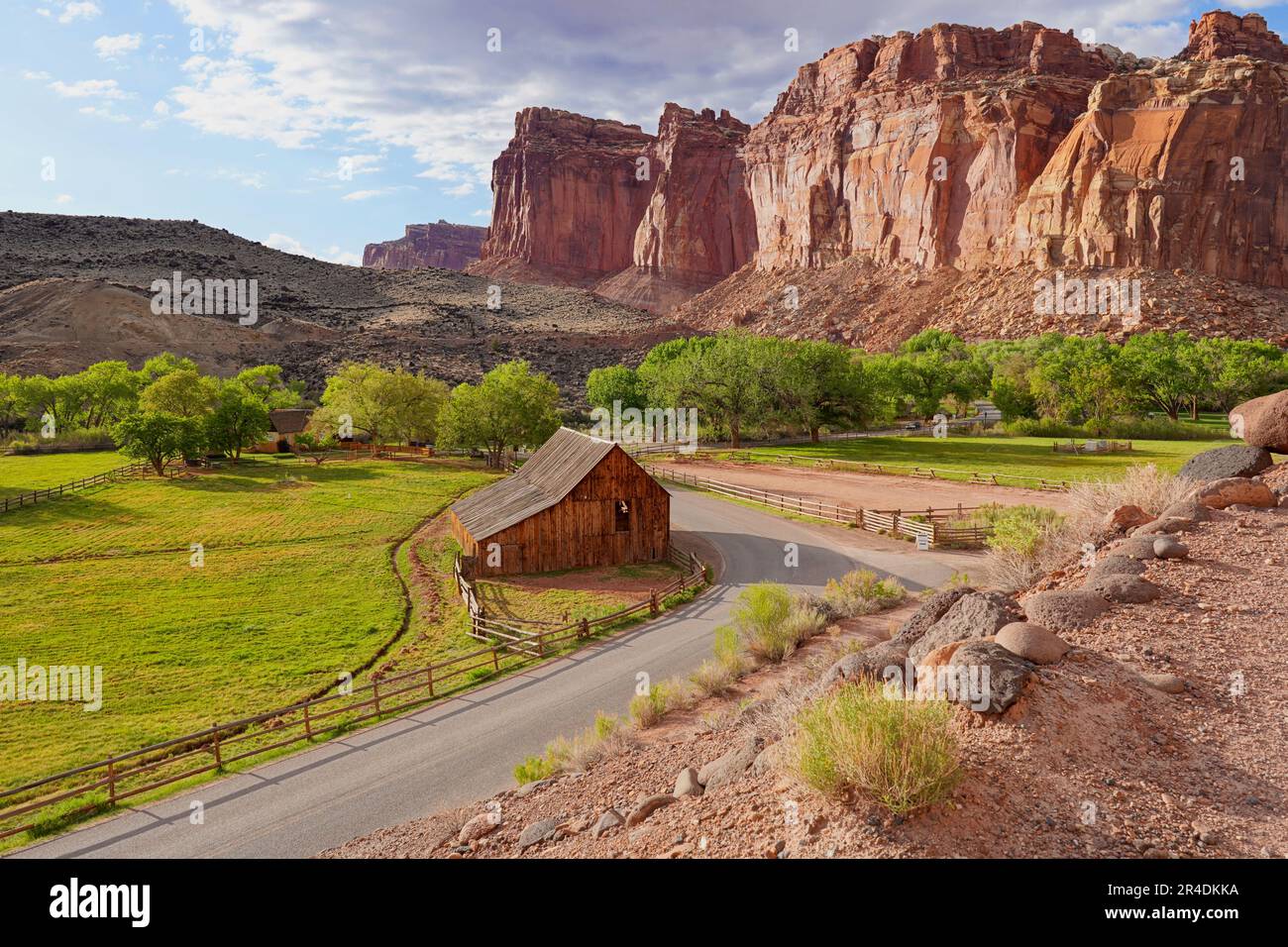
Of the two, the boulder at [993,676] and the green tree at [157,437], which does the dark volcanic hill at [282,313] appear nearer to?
the green tree at [157,437]

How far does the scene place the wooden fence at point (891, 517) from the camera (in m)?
29.0

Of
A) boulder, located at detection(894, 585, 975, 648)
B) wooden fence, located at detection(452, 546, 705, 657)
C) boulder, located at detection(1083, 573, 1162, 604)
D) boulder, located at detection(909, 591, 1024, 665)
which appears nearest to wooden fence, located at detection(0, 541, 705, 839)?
wooden fence, located at detection(452, 546, 705, 657)

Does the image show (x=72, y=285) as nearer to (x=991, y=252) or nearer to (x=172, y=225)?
(x=172, y=225)

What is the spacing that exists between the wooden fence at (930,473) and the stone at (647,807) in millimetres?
34200

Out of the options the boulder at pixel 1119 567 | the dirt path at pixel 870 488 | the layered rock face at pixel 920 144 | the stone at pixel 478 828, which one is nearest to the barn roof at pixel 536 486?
the dirt path at pixel 870 488

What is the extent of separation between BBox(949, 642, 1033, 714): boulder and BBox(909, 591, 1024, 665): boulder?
1398mm

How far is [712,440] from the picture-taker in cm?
6775

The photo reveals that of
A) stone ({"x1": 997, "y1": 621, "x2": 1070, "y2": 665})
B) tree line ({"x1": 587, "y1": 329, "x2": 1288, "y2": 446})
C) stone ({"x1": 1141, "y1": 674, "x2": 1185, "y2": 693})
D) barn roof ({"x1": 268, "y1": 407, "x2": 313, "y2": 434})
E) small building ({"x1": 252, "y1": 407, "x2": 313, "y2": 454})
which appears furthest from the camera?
barn roof ({"x1": 268, "y1": 407, "x2": 313, "y2": 434})

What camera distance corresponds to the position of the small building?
6606 centimetres

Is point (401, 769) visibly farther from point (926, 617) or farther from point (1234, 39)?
point (1234, 39)

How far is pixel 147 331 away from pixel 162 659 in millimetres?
91991

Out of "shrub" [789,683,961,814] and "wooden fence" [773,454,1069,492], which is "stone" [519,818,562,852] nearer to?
"shrub" [789,683,961,814]

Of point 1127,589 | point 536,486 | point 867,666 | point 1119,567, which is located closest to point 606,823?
point 867,666
